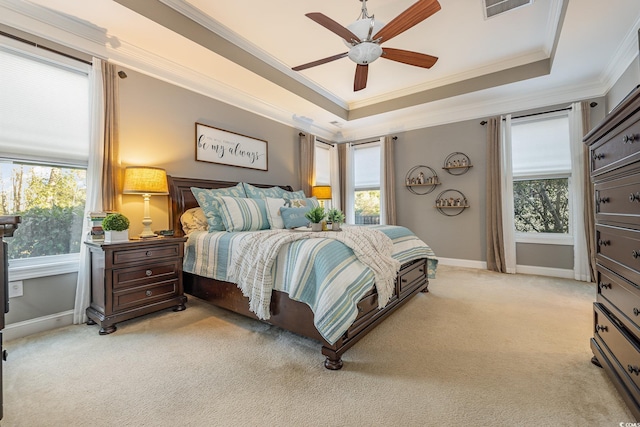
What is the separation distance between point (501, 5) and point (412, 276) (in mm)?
2752

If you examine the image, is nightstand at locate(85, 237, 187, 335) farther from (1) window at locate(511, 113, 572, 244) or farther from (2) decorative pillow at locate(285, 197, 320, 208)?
(1) window at locate(511, 113, 572, 244)

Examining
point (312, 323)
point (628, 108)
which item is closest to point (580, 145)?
point (628, 108)

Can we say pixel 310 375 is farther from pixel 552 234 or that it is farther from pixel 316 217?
pixel 552 234

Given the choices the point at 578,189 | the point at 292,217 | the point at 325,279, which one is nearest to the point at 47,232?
the point at 292,217

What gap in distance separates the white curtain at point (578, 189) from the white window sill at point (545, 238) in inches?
3.8

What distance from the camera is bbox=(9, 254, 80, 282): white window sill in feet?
7.11

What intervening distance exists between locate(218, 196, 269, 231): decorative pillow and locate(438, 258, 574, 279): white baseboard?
3.29 metres

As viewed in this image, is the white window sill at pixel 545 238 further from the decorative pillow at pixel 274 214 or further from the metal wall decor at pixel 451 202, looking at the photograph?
the decorative pillow at pixel 274 214

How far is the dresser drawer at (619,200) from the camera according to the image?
1243 mm

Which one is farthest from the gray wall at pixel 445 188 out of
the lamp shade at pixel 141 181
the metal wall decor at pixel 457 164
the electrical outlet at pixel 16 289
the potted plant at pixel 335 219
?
the electrical outlet at pixel 16 289

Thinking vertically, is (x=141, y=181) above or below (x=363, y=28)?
below

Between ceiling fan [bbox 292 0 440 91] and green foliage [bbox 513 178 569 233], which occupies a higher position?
ceiling fan [bbox 292 0 440 91]

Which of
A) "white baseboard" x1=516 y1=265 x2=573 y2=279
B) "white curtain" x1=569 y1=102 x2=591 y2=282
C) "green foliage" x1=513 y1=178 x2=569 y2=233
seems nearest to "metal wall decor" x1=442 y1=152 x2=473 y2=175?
"green foliage" x1=513 y1=178 x2=569 y2=233

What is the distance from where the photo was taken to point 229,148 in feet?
12.5
